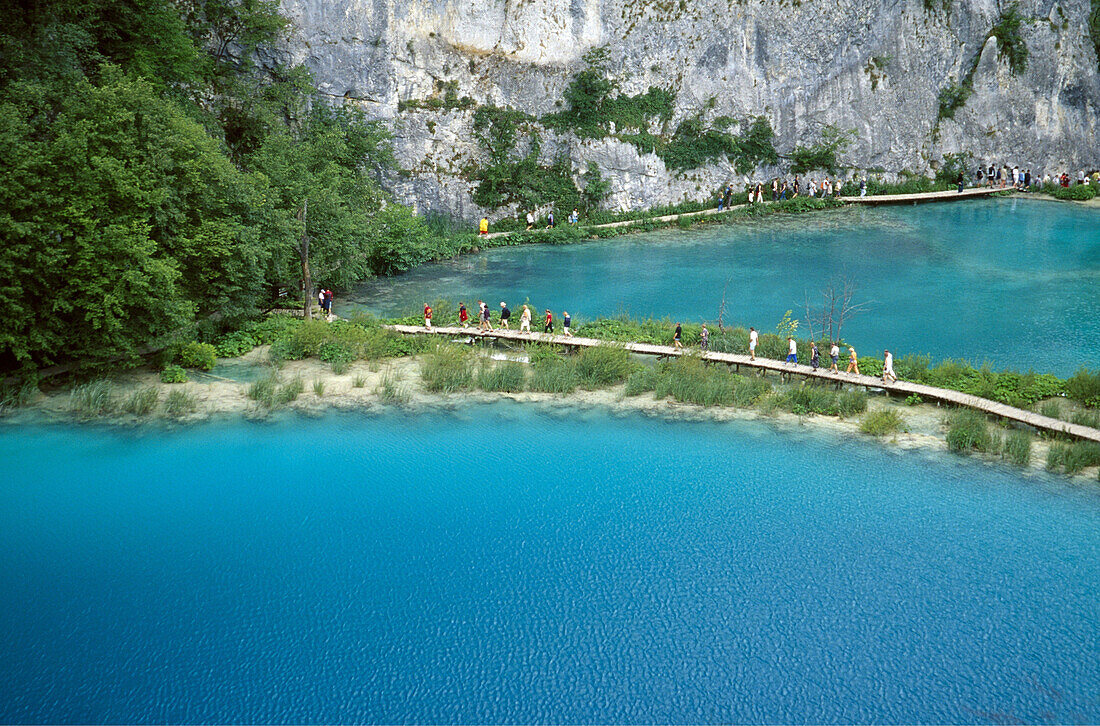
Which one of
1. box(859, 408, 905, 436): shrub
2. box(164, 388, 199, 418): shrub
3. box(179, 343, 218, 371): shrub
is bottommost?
box(859, 408, 905, 436): shrub

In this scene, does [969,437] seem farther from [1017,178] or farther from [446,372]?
[1017,178]

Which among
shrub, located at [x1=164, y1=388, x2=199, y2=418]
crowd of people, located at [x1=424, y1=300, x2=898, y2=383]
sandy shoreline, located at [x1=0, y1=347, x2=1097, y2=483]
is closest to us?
sandy shoreline, located at [x1=0, y1=347, x2=1097, y2=483]

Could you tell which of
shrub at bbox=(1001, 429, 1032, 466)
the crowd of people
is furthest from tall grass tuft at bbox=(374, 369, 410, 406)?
shrub at bbox=(1001, 429, 1032, 466)

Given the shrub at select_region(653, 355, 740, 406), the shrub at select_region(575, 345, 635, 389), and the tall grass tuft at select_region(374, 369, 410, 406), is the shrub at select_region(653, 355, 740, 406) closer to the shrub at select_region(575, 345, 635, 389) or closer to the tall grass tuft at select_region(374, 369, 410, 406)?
the shrub at select_region(575, 345, 635, 389)

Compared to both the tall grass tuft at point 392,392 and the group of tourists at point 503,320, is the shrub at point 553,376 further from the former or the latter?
the tall grass tuft at point 392,392

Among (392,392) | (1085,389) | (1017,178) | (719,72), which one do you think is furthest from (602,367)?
(1017,178)

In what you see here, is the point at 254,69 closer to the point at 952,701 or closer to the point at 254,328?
the point at 254,328
